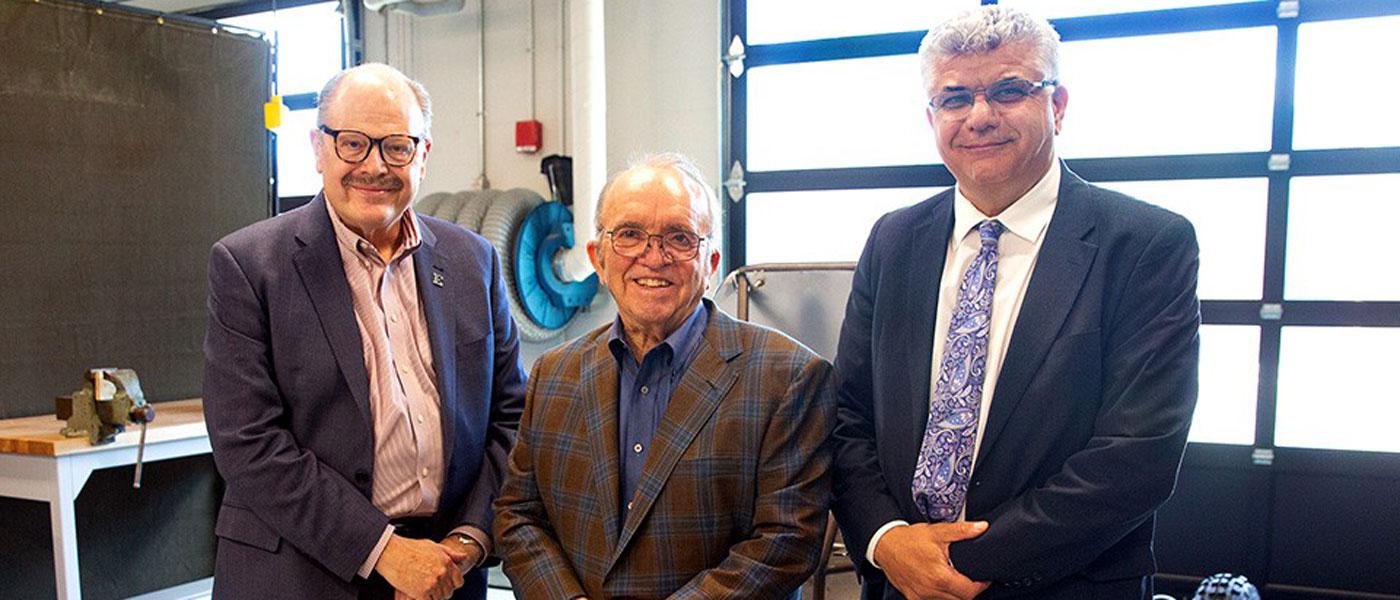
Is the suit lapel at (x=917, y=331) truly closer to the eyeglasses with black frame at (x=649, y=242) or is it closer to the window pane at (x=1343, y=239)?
the eyeglasses with black frame at (x=649, y=242)

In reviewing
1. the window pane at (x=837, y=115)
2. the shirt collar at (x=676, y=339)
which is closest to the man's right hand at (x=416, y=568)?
the shirt collar at (x=676, y=339)

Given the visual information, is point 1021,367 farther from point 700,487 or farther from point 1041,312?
point 700,487

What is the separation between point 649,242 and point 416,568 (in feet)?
2.29

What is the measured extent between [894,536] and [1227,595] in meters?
1.84

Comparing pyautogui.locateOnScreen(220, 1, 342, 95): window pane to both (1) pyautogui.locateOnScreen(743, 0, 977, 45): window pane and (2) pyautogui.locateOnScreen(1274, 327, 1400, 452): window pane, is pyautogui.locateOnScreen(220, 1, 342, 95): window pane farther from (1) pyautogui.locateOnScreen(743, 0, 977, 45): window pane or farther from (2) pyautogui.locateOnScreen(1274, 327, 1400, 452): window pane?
(2) pyautogui.locateOnScreen(1274, 327, 1400, 452): window pane

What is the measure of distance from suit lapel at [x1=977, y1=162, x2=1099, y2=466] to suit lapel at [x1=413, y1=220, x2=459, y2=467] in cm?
93

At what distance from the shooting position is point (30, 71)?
293cm

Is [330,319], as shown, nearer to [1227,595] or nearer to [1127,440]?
[1127,440]

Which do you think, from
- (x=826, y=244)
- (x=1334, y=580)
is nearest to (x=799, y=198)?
(x=826, y=244)

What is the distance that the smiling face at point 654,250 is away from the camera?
5.15ft

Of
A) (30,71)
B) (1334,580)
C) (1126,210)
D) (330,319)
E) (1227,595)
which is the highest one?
(30,71)

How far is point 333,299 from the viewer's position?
5.70ft

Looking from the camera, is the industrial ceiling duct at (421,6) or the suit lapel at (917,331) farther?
the industrial ceiling duct at (421,6)

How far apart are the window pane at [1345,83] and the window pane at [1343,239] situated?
16 centimetres
